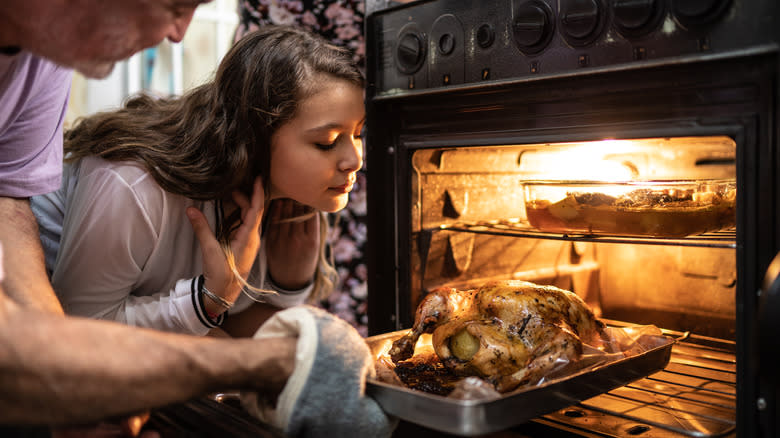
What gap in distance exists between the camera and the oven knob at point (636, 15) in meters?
0.90

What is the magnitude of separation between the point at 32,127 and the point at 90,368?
Result: 740 millimetres

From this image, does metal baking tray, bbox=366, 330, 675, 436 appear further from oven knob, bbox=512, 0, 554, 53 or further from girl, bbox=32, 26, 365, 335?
girl, bbox=32, 26, 365, 335

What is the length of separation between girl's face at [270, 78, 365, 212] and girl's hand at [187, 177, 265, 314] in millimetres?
117

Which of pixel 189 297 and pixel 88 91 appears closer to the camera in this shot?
pixel 189 297

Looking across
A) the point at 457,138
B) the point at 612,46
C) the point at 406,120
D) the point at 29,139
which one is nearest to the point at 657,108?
the point at 612,46

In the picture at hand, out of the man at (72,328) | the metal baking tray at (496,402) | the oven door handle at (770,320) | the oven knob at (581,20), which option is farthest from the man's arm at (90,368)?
the oven knob at (581,20)

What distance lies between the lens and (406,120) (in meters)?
1.27

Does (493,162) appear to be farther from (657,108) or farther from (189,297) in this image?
(189,297)

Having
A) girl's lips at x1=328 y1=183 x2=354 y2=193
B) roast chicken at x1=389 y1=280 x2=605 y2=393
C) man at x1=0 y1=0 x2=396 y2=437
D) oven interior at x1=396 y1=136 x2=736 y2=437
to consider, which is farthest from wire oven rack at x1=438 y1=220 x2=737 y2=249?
man at x1=0 y1=0 x2=396 y2=437

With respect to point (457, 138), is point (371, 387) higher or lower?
lower

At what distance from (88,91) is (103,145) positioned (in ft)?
5.84

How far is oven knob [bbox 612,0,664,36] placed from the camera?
897mm

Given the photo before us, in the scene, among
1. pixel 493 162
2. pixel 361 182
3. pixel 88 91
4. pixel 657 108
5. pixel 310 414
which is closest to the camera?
pixel 310 414

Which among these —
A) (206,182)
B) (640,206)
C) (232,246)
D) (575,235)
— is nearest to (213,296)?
(232,246)
